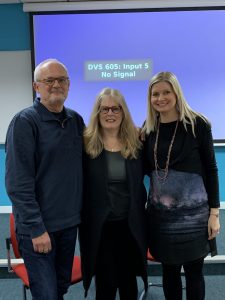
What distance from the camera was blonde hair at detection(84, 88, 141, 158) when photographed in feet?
5.39

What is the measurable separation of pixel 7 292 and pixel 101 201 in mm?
1370

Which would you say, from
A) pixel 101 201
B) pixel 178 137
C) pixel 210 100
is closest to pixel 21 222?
pixel 101 201

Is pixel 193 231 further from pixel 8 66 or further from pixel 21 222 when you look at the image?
pixel 8 66

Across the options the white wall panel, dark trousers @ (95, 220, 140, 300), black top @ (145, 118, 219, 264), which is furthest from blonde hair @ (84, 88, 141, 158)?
the white wall panel

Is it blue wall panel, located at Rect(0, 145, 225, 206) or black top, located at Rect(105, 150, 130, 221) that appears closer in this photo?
black top, located at Rect(105, 150, 130, 221)

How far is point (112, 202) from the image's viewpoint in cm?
162

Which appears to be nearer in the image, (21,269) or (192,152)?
(192,152)

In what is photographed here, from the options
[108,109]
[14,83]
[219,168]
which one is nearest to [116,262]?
[108,109]

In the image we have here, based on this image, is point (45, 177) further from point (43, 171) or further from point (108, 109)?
point (108, 109)

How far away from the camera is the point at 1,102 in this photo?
13.7 feet

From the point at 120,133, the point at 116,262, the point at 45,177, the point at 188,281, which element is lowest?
the point at 188,281

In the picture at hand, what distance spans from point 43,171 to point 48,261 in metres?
0.43

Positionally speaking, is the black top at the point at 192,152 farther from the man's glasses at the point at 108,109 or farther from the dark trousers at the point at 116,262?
the dark trousers at the point at 116,262

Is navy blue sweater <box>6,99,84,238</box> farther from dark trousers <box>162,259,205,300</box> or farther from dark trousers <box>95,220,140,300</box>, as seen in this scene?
dark trousers <box>162,259,205,300</box>
